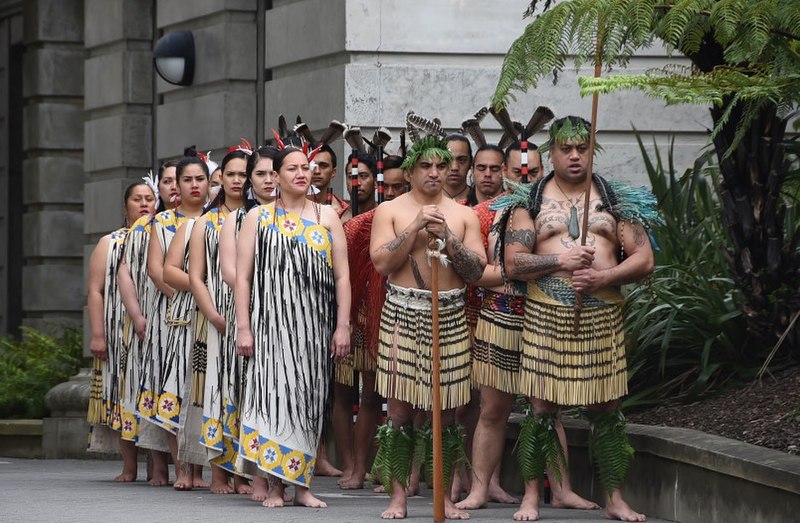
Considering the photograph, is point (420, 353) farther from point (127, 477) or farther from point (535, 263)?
point (127, 477)

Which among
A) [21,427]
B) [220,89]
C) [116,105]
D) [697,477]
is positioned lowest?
[21,427]

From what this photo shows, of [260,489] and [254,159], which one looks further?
[254,159]

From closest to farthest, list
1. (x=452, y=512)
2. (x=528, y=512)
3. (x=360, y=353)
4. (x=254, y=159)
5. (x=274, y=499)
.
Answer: (x=528, y=512), (x=452, y=512), (x=274, y=499), (x=254, y=159), (x=360, y=353)

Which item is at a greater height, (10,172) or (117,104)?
(117,104)

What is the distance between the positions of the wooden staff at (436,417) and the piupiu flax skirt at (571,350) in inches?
20.6

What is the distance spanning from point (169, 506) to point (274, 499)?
0.58 m

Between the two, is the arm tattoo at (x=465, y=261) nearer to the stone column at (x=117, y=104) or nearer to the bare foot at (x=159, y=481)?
the bare foot at (x=159, y=481)

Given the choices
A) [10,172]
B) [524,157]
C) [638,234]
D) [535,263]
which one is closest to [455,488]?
[535,263]

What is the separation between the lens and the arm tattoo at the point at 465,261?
9.90 metres

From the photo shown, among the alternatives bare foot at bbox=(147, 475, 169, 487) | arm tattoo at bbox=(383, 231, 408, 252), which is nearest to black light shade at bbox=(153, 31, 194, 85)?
bare foot at bbox=(147, 475, 169, 487)

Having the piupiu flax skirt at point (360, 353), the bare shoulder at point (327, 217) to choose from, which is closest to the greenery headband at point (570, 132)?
the bare shoulder at point (327, 217)

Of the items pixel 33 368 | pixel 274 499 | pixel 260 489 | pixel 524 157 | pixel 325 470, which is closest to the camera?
pixel 274 499

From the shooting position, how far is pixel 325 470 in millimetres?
13547

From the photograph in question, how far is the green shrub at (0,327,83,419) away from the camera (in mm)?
17984
